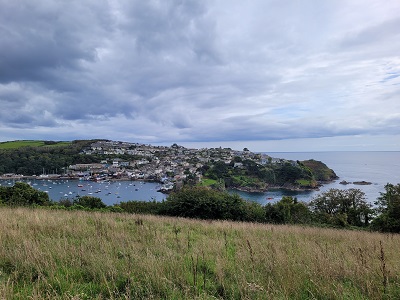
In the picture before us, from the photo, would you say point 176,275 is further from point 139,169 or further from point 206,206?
point 139,169

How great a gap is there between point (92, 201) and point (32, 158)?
114 meters

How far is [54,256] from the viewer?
3838 millimetres

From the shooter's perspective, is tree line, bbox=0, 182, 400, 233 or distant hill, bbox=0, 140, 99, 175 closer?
tree line, bbox=0, 182, 400, 233

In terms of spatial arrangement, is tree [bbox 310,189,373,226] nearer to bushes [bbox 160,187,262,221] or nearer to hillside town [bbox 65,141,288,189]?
bushes [bbox 160,187,262,221]

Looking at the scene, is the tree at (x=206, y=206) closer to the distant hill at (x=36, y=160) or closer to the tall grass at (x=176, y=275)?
the tall grass at (x=176, y=275)

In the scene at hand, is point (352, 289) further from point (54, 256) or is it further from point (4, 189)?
point (4, 189)

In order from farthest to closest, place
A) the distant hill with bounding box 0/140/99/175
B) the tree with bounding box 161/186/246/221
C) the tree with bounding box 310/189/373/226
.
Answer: the distant hill with bounding box 0/140/99/175 < the tree with bounding box 310/189/373/226 < the tree with bounding box 161/186/246/221

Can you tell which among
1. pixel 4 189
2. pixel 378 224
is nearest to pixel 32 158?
pixel 4 189

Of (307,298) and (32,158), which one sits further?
(32,158)

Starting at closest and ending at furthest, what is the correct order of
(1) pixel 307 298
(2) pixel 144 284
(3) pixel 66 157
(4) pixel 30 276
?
(1) pixel 307 298
(2) pixel 144 284
(4) pixel 30 276
(3) pixel 66 157

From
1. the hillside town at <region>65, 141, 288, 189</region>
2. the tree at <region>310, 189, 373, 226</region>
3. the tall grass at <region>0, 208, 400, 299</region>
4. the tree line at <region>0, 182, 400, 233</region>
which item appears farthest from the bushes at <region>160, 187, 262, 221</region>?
the hillside town at <region>65, 141, 288, 189</region>

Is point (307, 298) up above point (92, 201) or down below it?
above

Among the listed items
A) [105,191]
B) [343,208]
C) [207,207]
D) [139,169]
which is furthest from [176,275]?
[139,169]

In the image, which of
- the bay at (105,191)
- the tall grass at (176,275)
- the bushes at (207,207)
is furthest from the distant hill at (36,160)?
the tall grass at (176,275)
